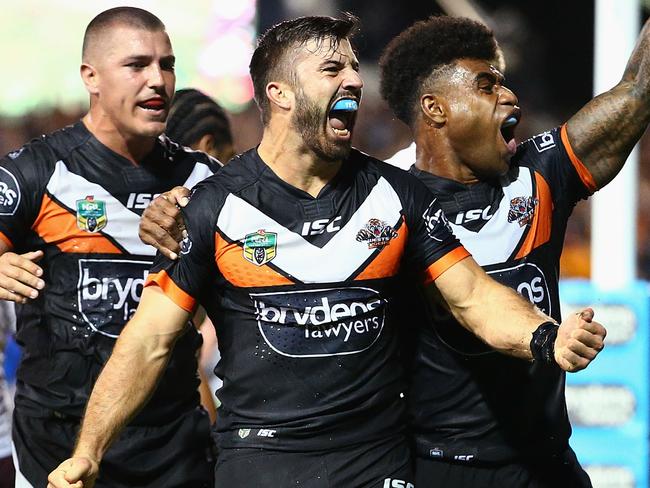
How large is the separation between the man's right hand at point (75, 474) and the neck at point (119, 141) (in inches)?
61.4

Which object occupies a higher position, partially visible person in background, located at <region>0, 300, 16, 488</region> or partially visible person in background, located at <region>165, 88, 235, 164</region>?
partially visible person in background, located at <region>165, 88, 235, 164</region>

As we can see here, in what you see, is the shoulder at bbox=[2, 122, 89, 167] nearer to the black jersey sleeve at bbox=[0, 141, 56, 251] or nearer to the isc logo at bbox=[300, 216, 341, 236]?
the black jersey sleeve at bbox=[0, 141, 56, 251]

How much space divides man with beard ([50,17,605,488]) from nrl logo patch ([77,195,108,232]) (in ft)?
2.62

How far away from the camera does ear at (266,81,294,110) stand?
473 centimetres

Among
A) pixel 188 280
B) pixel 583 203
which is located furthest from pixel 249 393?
pixel 583 203

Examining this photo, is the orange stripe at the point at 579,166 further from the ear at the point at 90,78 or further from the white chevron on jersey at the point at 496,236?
the ear at the point at 90,78

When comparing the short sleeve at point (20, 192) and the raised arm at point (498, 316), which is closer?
the raised arm at point (498, 316)

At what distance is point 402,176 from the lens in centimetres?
477

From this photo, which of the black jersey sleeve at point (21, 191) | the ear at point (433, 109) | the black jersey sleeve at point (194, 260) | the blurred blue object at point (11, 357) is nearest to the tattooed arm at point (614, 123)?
the ear at point (433, 109)

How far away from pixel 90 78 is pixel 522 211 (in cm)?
194

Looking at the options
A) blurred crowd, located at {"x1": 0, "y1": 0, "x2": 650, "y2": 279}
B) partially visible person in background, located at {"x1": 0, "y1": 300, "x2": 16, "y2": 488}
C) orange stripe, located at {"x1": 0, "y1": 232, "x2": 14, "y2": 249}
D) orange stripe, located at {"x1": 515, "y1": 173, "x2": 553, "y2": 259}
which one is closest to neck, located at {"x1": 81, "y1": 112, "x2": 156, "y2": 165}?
orange stripe, located at {"x1": 0, "y1": 232, "x2": 14, "y2": 249}

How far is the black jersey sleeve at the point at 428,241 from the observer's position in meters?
4.65

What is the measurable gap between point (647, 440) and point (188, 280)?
5.07 meters

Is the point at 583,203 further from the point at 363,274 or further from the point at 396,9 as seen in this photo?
the point at 363,274
